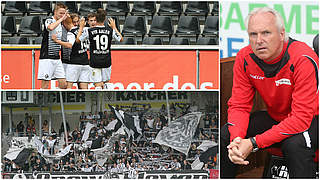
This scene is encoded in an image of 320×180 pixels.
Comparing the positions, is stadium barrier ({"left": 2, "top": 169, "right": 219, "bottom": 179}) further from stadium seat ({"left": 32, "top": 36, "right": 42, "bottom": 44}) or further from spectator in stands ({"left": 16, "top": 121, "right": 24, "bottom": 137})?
stadium seat ({"left": 32, "top": 36, "right": 42, "bottom": 44})

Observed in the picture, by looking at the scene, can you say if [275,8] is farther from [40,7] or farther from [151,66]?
[40,7]

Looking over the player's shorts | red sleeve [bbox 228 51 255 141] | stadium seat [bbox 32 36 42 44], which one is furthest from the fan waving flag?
stadium seat [bbox 32 36 42 44]

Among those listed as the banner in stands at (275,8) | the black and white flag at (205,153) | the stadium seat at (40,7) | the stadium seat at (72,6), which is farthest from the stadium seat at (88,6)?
the black and white flag at (205,153)

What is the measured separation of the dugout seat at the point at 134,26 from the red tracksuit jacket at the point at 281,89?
2566mm

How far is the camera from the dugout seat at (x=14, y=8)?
3.81 meters

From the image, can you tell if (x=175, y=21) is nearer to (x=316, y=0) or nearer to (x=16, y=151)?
(x=316, y=0)

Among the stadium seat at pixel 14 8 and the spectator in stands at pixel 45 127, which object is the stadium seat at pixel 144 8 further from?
the spectator in stands at pixel 45 127

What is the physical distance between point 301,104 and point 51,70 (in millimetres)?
1582

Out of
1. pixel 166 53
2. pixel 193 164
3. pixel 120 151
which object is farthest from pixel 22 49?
pixel 193 164

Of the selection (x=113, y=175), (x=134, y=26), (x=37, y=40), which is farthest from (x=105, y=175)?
(x=134, y=26)

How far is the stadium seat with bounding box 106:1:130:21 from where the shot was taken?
3.92m

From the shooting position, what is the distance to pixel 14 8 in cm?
385

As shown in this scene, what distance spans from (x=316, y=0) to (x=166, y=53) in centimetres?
126

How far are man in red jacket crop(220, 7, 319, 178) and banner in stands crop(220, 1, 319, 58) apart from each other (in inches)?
17.4
